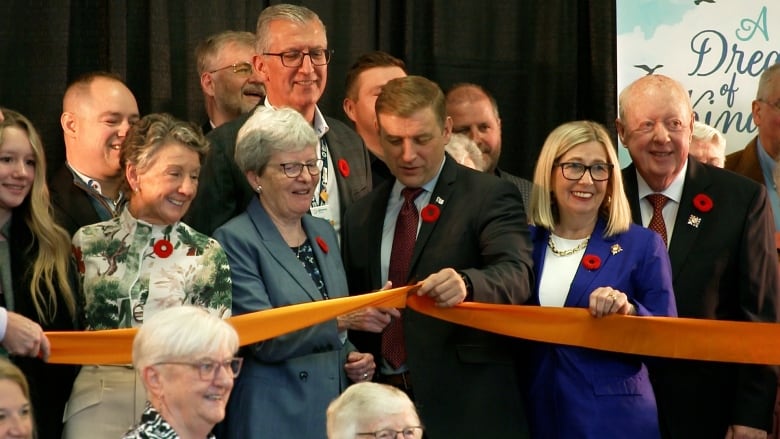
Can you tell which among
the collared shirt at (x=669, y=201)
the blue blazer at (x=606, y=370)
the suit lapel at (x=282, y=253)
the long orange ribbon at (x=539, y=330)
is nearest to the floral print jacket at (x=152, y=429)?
the long orange ribbon at (x=539, y=330)

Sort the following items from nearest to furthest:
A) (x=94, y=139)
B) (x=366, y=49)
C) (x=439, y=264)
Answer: (x=439, y=264), (x=94, y=139), (x=366, y=49)

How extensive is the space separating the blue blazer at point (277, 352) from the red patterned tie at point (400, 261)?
25cm

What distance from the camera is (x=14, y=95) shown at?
647cm

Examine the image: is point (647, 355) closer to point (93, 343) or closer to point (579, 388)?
point (579, 388)

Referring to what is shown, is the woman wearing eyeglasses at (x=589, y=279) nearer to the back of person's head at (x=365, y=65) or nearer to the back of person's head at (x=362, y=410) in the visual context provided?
the back of person's head at (x=362, y=410)

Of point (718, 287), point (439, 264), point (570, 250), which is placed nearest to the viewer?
point (439, 264)

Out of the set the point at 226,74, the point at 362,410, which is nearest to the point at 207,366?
the point at 362,410

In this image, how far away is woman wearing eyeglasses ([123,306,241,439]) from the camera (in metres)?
3.99

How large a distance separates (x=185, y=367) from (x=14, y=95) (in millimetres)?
2905

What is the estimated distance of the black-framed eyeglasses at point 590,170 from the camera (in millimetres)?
5246

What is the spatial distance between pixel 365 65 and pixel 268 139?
187 centimetres

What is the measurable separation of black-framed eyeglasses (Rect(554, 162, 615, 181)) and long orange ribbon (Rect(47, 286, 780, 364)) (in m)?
0.51

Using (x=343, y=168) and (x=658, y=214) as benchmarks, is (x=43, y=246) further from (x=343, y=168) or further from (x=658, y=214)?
(x=658, y=214)

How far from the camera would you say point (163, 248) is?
487 cm
